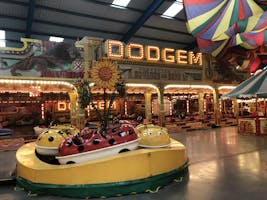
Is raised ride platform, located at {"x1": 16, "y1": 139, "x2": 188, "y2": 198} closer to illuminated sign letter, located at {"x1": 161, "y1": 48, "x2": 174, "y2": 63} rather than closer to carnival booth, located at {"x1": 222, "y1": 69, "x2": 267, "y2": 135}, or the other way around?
carnival booth, located at {"x1": 222, "y1": 69, "x2": 267, "y2": 135}

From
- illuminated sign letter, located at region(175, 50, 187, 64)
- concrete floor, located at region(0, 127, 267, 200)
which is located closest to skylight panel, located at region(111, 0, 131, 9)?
illuminated sign letter, located at region(175, 50, 187, 64)

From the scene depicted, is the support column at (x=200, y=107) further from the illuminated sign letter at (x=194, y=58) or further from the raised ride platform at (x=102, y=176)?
the raised ride platform at (x=102, y=176)

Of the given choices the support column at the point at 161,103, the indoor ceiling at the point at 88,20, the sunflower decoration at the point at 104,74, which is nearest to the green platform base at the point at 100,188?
the sunflower decoration at the point at 104,74

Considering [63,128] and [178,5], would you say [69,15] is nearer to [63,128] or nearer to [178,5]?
[178,5]

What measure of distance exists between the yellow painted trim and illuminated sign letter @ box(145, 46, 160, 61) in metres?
7.16

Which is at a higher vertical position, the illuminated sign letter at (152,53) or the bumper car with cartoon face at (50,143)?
the illuminated sign letter at (152,53)

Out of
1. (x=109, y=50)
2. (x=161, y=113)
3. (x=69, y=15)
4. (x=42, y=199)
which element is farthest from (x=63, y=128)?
(x=69, y=15)

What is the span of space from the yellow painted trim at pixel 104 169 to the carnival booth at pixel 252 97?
1.78 metres

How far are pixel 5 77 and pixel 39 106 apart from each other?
9670 millimetres

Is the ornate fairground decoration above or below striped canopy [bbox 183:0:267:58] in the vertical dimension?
below

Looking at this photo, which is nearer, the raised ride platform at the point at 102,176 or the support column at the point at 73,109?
the raised ride platform at the point at 102,176

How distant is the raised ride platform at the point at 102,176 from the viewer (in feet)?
11.1

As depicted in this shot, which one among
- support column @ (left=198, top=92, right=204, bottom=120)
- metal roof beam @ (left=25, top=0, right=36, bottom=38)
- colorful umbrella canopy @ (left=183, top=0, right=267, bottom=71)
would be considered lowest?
support column @ (left=198, top=92, right=204, bottom=120)

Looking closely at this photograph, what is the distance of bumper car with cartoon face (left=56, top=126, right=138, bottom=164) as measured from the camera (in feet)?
11.7
